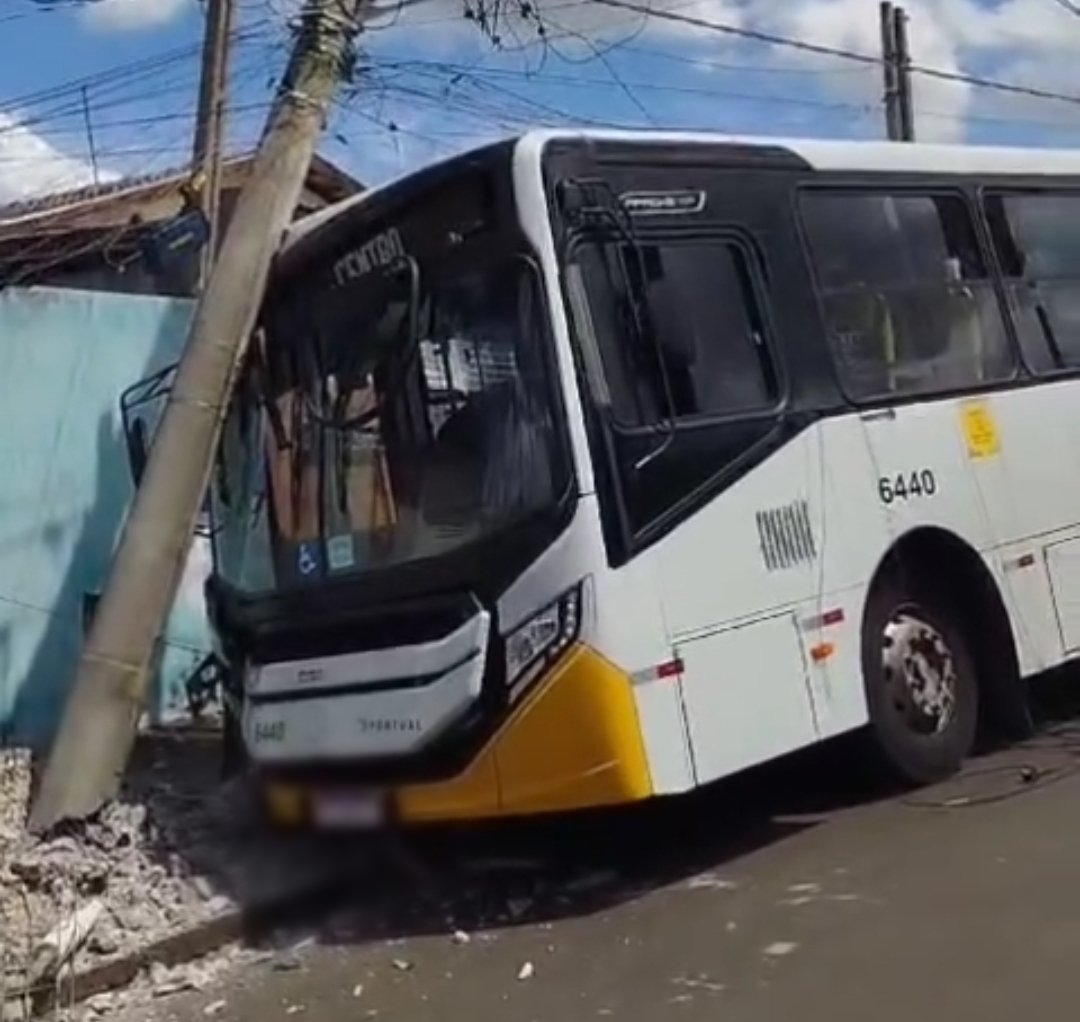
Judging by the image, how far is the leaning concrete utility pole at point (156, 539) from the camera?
8.20 meters

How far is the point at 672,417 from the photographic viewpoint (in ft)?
24.7

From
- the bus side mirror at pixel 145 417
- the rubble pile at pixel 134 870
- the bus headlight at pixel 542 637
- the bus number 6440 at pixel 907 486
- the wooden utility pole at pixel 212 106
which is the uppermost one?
the wooden utility pole at pixel 212 106

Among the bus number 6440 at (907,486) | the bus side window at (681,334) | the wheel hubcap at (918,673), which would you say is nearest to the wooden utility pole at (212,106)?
the bus side window at (681,334)

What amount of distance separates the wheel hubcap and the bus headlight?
6.13ft

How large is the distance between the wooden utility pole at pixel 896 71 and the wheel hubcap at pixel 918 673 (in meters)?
18.8

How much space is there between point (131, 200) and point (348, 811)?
10.7 metres

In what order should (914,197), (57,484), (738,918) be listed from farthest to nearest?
(57,484), (914,197), (738,918)

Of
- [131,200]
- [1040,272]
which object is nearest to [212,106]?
[131,200]

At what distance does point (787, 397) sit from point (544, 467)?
4.56 feet

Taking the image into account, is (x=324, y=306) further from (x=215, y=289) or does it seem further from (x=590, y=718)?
(x=590, y=718)

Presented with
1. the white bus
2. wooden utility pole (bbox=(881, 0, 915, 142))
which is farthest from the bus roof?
wooden utility pole (bbox=(881, 0, 915, 142))

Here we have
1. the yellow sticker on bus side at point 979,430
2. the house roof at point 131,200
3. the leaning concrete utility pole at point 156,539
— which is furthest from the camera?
the house roof at point 131,200

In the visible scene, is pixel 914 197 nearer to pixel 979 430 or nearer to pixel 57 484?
pixel 979 430

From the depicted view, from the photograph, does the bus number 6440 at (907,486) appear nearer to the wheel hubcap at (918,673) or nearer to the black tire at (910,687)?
the black tire at (910,687)
